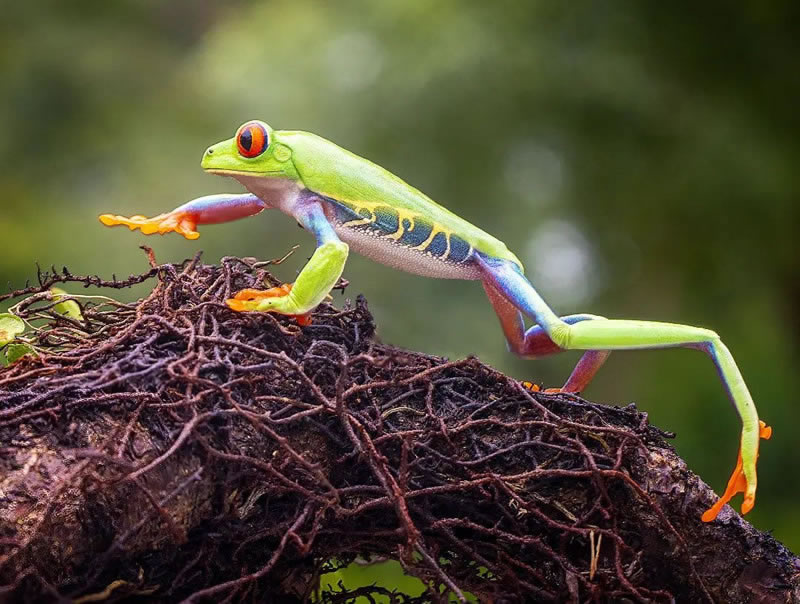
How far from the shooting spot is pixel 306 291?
1.31 meters

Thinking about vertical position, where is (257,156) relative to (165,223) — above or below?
above

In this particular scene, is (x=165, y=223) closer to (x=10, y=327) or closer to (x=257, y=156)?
(x=257, y=156)

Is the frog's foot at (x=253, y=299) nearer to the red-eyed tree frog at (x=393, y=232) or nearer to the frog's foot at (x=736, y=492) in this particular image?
the red-eyed tree frog at (x=393, y=232)

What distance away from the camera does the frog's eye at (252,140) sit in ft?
4.67

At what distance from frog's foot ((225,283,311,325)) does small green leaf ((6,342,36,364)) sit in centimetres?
32

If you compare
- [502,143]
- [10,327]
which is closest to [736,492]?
[10,327]

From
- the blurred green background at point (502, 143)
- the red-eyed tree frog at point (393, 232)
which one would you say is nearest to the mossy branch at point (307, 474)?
the red-eyed tree frog at point (393, 232)

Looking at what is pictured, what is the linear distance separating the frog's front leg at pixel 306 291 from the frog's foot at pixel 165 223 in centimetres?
29

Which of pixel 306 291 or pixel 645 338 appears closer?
pixel 306 291

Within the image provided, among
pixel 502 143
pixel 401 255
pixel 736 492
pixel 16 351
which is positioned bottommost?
pixel 16 351

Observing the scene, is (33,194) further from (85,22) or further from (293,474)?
(293,474)

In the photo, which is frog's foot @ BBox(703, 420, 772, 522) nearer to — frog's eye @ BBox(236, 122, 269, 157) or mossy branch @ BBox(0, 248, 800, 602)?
mossy branch @ BBox(0, 248, 800, 602)

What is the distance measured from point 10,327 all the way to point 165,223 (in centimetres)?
36

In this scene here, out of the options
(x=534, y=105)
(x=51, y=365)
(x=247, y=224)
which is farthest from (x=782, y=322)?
(x=51, y=365)
